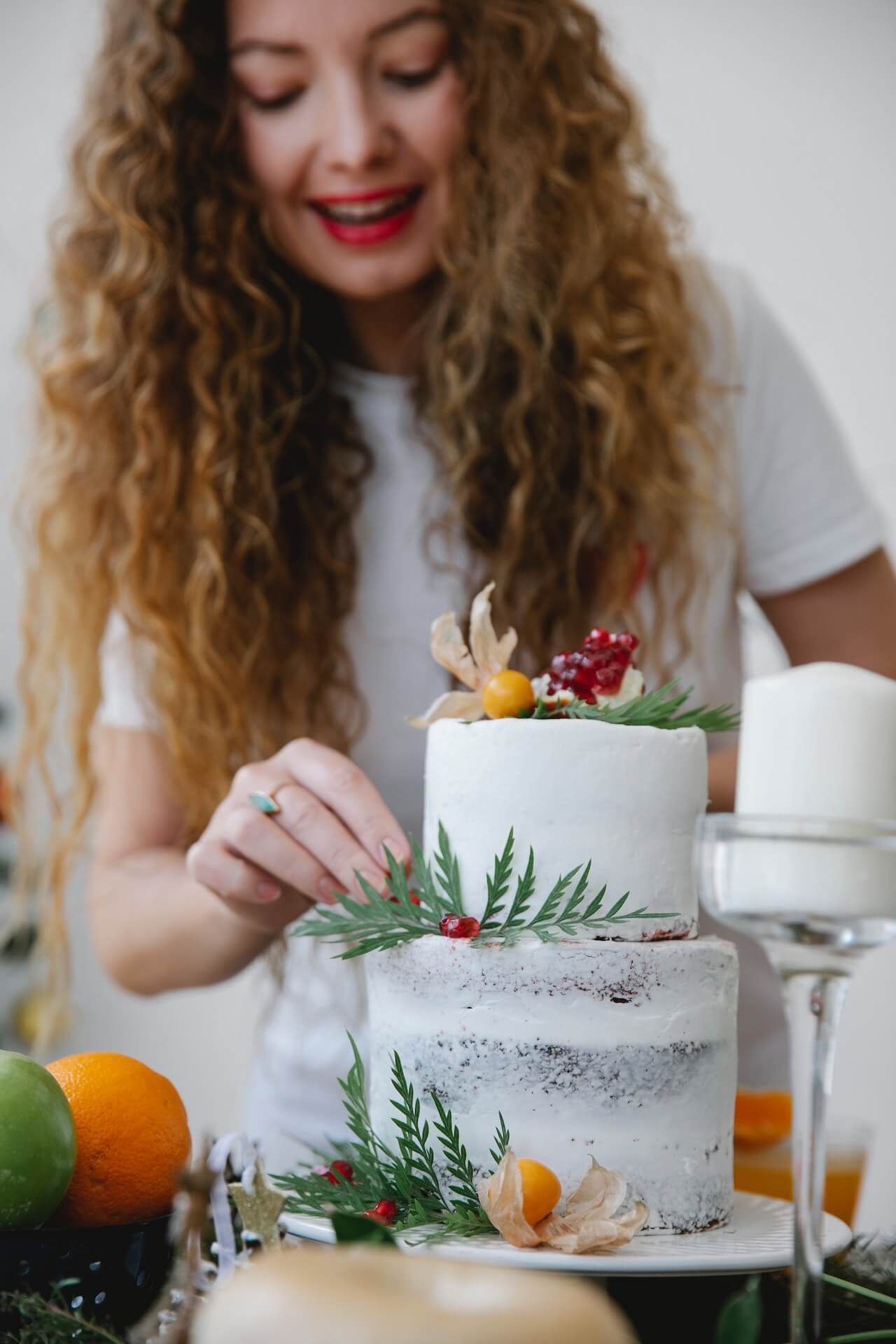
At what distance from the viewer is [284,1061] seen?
5.08 ft

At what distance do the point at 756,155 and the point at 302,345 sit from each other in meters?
1.81

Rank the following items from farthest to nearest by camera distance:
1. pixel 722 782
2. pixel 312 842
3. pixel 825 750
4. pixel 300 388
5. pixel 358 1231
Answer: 1. pixel 300 388
2. pixel 722 782
3. pixel 312 842
4. pixel 825 750
5. pixel 358 1231

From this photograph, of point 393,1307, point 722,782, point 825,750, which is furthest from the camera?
point 722,782

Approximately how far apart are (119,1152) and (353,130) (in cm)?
102

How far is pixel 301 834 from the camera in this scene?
906 millimetres

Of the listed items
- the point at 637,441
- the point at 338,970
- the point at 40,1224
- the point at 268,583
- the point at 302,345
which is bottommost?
the point at 338,970

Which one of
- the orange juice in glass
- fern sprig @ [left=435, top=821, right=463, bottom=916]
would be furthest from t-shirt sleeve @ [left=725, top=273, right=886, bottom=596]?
fern sprig @ [left=435, top=821, right=463, bottom=916]

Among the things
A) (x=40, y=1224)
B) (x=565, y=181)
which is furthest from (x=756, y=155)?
(x=40, y=1224)

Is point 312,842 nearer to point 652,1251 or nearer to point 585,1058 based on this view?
point 585,1058

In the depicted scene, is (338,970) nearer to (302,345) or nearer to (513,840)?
(302,345)

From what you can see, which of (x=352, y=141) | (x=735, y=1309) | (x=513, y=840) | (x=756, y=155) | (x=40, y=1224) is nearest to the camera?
(x=735, y=1309)

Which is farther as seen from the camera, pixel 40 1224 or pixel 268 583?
pixel 268 583

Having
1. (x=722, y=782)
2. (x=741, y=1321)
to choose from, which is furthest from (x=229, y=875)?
(x=741, y=1321)

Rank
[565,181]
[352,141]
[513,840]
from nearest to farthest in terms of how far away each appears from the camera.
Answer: [513,840], [352,141], [565,181]
